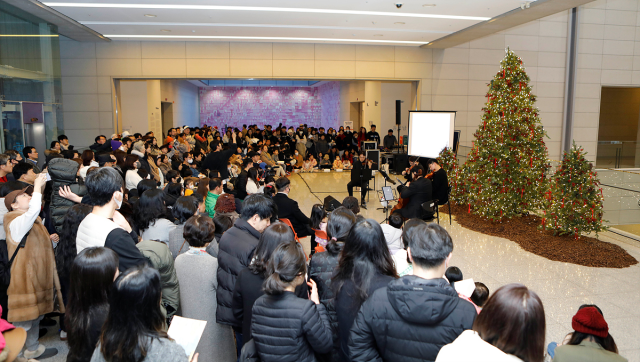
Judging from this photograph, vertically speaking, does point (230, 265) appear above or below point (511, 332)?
below

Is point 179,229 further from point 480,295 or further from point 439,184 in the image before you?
point 439,184

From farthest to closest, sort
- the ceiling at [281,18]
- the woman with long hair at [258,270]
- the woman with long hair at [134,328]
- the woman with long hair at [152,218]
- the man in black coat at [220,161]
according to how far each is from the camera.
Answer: the man in black coat at [220,161] < the ceiling at [281,18] < the woman with long hair at [152,218] < the woman with long hair at [258,270] < the woman with long hair at [134,328]

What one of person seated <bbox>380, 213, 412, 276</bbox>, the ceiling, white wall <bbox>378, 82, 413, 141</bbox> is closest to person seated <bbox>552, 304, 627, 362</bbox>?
person seated <bbox>380, 213, 412, 276</bbox>

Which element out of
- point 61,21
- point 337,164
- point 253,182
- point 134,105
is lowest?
point 337,164

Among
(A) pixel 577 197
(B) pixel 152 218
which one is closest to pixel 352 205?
(B) pixel 152 218

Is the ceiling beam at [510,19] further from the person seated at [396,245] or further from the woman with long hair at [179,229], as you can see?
the woman with long hair at [179,229]

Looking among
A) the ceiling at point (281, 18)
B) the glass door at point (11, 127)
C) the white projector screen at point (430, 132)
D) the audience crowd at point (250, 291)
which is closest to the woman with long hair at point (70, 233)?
the audience crowd at point (250, 291)

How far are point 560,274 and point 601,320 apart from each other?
Answer: 168 inches

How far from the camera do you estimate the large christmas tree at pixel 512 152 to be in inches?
336

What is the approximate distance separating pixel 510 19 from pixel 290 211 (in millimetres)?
8544

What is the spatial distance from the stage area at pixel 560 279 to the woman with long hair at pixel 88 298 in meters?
3.93

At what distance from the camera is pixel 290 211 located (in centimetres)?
557

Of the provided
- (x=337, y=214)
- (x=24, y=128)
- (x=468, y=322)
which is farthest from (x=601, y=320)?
(x=24, y=128)

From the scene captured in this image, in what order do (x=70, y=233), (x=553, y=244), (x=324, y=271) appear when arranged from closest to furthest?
(x=324, y=271), (x=70, y=233), (x=553, y=244)
